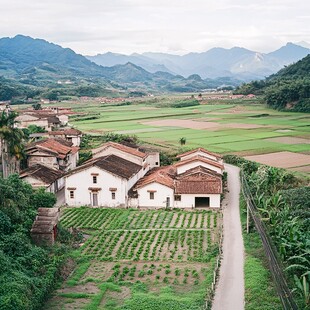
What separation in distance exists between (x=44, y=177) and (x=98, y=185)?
564 centimetres

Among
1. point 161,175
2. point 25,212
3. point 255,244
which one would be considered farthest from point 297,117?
point 25,212

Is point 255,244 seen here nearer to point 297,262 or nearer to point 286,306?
point 297,262

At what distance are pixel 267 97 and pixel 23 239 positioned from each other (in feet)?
297

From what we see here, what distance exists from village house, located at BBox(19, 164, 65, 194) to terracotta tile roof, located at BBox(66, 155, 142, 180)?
2513mm

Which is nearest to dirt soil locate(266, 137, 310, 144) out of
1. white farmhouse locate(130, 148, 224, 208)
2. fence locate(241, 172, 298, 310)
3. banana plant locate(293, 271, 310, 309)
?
white farmhouse locate(130, 148, 224, 208)

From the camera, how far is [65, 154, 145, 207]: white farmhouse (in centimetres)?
3716

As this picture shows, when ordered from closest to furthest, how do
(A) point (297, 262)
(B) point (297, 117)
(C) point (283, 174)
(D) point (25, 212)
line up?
(A) point (297, 262) < (D) point (25, 212) < (C) point (283, 174) < (B) point (297, 117)

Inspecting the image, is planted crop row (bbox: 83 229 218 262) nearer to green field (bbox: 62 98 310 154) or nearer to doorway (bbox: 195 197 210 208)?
doorway (bbox: 195 197 210 208)

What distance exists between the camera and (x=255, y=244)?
27.3m

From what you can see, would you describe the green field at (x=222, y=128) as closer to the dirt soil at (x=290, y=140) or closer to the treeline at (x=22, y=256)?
the dirt soil at (x=290, y=140)

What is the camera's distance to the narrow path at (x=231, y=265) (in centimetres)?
2010

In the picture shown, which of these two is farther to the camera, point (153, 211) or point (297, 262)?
point (153, 211)

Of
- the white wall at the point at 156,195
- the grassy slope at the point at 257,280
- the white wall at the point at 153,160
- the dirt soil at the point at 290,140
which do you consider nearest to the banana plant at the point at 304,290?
the grassy slope at the point at 257,280

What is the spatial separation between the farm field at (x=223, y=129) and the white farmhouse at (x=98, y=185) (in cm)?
1808
